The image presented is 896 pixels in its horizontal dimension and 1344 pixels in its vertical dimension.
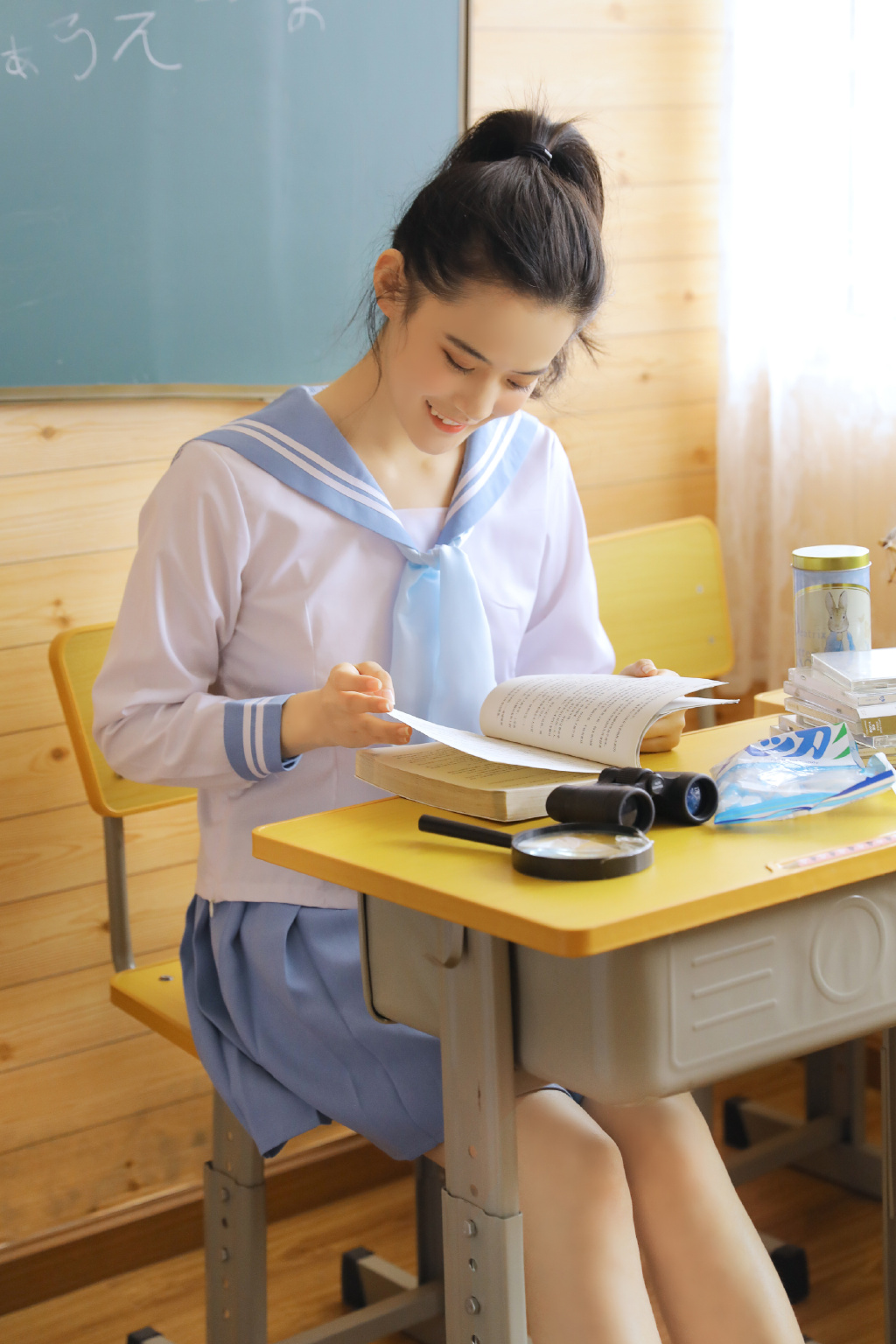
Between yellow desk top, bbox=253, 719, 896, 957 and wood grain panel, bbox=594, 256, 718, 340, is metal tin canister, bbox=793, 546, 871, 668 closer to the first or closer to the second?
yellow desk top, bbox=253, 719, 896, 957

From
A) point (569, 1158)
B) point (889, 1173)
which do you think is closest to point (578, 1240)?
point (569, 1158)

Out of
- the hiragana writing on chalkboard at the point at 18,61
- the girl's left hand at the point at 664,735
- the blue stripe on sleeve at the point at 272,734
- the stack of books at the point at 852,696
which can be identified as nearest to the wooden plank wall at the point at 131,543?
the hiragana writing on chalkboard at the point at 18,61

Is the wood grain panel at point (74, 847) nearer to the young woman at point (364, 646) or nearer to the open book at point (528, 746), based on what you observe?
the young woman at point (364, 646)

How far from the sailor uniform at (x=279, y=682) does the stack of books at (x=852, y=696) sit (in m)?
0.33

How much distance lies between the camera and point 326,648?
1.35 meters

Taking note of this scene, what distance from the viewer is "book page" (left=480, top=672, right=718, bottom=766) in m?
1.07

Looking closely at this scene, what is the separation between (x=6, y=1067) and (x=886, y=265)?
160 centimetres

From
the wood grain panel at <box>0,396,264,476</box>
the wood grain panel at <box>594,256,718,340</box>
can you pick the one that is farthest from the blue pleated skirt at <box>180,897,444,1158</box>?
the wood grain panel at <box>594,256,718,340</box>

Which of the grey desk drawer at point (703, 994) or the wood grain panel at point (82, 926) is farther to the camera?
the wood grain panel at point (82, 926)

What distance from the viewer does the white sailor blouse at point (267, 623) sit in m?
1.27

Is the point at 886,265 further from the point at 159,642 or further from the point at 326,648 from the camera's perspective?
the point at 159,642

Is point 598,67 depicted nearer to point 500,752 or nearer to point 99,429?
point 99,429

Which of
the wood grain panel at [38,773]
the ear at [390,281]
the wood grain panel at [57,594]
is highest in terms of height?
the ear at [390,281]

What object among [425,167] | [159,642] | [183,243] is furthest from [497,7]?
[159,642]
